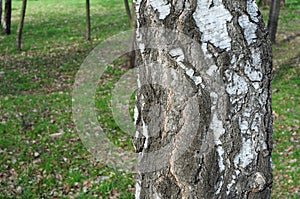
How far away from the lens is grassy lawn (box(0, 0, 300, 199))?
629cm

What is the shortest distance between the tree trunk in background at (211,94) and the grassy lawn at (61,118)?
4282 millimetres

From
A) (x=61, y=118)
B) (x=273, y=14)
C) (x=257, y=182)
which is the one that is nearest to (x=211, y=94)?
(x=257, y=182)

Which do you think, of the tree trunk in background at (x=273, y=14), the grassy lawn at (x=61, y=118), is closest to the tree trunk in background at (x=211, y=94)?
the grassy lawn at (x=61, y=118)

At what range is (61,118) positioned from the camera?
9.00 metres

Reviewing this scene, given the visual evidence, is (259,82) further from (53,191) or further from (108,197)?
(53,191)

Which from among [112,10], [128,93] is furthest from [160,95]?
[112,10]

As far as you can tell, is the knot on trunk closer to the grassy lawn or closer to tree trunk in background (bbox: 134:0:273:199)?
tree trunk in background (bbox: 134:0:273:199)

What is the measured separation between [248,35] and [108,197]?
4.61 m

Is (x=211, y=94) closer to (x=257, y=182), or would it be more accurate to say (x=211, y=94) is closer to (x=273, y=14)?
(x=257, y=182)

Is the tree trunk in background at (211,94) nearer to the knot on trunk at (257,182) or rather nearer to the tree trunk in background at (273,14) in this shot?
the knot on trunk at (257,182)

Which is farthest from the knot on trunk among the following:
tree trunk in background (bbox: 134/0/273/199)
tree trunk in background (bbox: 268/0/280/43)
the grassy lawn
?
tree trunk in background (bbox: 268/0/280/43)

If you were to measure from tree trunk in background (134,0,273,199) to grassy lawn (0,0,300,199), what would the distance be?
428cm

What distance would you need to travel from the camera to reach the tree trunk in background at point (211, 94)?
173cm

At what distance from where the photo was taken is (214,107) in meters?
1.75
